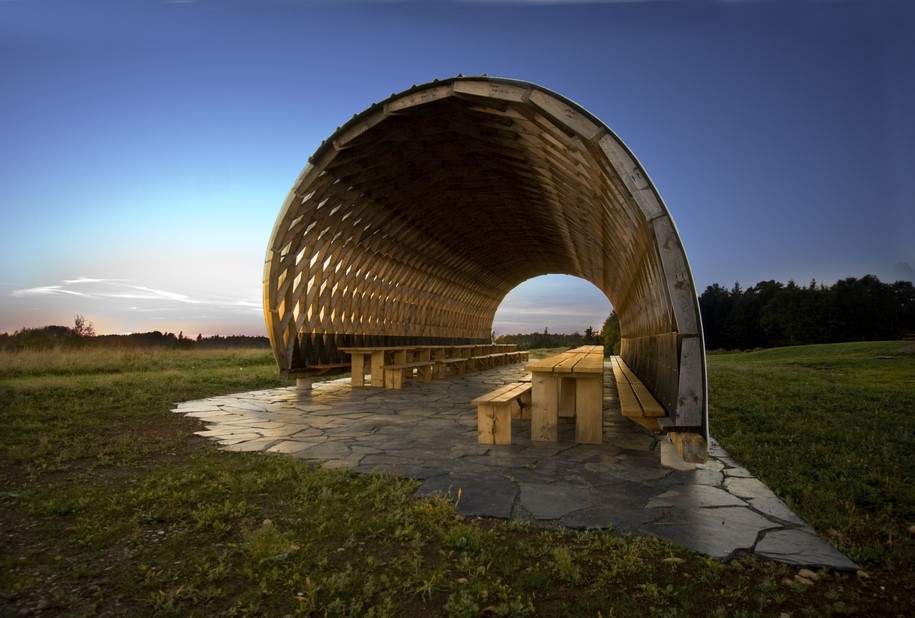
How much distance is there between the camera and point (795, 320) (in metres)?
43.4

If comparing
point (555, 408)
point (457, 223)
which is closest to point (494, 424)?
point (555, 408)

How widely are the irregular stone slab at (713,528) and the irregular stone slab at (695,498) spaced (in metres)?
0.11

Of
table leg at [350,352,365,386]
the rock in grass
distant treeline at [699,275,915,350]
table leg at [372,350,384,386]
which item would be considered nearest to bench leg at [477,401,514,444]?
the rock in grass

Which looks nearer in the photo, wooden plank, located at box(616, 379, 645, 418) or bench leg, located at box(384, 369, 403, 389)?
wooden plank, located at box(616, 379, 645, 418)

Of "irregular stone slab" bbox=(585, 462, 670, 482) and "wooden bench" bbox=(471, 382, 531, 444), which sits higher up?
"wooden bench" bbox=(471, 382, 531, 444)

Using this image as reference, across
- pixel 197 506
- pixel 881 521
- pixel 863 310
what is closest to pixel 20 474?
pixel 197 506

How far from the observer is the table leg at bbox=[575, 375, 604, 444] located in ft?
20.0

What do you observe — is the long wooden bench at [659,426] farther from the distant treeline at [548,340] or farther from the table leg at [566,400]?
the distant treeline at [548,340]

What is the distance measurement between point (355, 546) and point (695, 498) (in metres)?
2.66

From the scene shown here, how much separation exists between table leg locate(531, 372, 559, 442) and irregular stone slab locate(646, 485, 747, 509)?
1941 millimetres

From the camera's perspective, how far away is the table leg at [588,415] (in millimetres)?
6094

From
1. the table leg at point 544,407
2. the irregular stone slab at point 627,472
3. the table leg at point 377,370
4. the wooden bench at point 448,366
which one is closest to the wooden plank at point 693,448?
the irregular stone slab at point 627,472

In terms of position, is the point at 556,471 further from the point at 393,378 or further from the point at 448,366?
the point at 448,366

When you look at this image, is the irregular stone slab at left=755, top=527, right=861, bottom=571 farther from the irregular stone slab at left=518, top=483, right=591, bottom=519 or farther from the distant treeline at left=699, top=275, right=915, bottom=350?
the distant treeline at left=699, top=275, right=915, bottom=350
